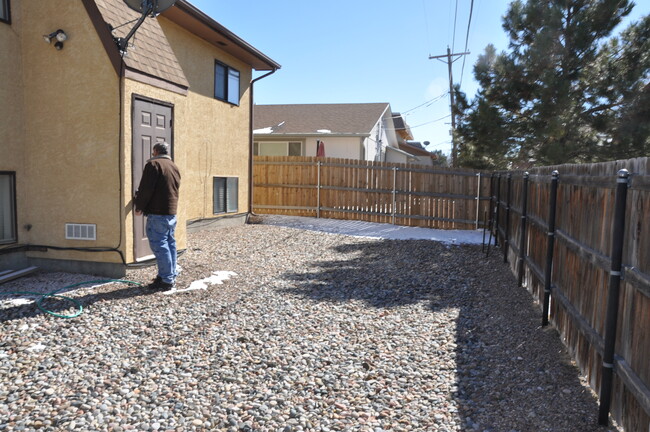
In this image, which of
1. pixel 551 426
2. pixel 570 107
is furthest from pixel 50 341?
pixel 570 107

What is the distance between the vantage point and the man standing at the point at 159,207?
6273 mm

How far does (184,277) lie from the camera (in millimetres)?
7152

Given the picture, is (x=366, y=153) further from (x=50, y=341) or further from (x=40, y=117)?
(x=50, y=341)

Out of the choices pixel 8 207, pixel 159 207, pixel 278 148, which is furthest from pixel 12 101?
pixel 278 148

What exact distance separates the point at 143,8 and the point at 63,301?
378 cm

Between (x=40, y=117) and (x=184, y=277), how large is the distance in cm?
294

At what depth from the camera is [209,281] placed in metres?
7.04

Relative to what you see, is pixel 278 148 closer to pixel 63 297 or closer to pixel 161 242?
pixel 161 242

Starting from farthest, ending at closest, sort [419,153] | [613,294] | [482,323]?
1. [419,153]
2. [482,323]
3. [613,294]

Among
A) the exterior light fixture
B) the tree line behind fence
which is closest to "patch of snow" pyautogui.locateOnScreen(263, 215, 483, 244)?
the tree line behind fence

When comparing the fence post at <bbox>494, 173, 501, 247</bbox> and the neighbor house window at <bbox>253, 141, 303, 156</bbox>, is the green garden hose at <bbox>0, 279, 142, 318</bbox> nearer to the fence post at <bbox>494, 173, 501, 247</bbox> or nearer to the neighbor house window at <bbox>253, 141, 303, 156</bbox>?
the fence post at <bbox>494, 173, 501, 247</bbox>

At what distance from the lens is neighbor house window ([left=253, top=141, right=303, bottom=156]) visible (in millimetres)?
22000

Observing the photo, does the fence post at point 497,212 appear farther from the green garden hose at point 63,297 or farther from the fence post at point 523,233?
the green garden hose at point 63,297

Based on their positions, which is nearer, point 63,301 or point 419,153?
point 63,301
